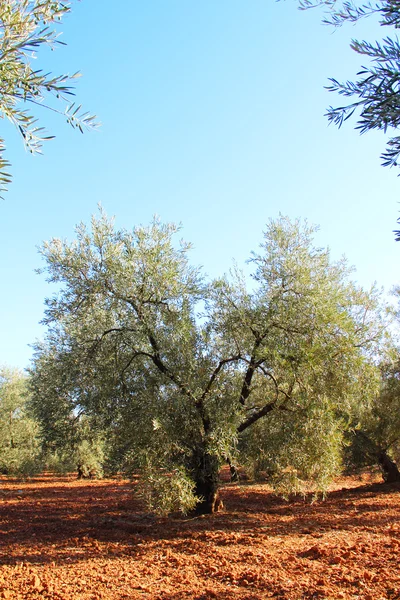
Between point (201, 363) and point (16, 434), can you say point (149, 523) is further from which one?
point (16, 434)

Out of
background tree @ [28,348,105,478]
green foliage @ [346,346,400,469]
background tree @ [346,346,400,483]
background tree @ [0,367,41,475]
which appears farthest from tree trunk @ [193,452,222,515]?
background tree @ [0,367,41,475]

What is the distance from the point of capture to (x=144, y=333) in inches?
410

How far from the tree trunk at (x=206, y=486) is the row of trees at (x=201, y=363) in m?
0.04

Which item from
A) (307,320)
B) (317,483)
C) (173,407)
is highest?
(307,320)

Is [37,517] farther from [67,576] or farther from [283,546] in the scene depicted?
[283,546]

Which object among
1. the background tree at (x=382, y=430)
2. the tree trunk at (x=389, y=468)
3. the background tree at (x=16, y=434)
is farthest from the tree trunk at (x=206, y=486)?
the background tree at (x=16, y=434)

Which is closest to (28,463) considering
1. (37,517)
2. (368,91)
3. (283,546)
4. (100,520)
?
(37,517)

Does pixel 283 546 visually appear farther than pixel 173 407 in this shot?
No

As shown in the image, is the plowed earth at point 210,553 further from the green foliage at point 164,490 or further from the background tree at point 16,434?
the background tree at point 16,434

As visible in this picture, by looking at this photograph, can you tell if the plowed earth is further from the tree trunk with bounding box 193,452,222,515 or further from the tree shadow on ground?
the tree trunk with bounding box 193,452,222,515

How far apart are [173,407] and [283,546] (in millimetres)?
3536

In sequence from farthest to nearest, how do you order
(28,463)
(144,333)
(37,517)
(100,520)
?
1. (28,463)
2. (37,517)
3. (100,520)
4. (144,333)

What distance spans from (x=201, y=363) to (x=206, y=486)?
3724 mm

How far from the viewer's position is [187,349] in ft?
33.4
